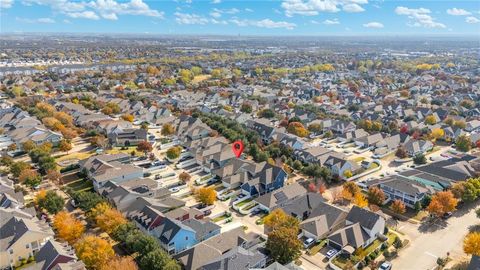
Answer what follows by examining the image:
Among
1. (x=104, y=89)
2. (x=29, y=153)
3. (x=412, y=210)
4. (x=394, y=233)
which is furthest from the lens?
(x=104, y=89)

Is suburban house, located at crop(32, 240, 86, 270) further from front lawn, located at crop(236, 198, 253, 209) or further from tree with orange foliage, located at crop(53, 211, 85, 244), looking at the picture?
front lawn, located at crop(236, 198, 253, 209)

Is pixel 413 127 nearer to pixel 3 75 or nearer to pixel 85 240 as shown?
pixel 85 240

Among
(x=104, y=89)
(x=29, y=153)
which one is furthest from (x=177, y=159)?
(x=104, y=89)

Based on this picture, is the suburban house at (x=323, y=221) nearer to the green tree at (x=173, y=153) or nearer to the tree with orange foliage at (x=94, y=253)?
the tree with orange foliage at (x=94, y=253)

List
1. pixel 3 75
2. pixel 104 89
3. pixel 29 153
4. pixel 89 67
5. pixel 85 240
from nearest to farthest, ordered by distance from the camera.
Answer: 1. pixel 85 240
2. pixel 29 153
3. pixel 104 89
4. pixel 3 75
5. pixel 89 67

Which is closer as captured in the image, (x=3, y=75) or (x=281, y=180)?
(x=281, y=180)

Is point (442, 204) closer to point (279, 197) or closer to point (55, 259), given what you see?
point (279, 197)

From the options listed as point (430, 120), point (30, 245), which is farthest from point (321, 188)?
point (430, 120)
